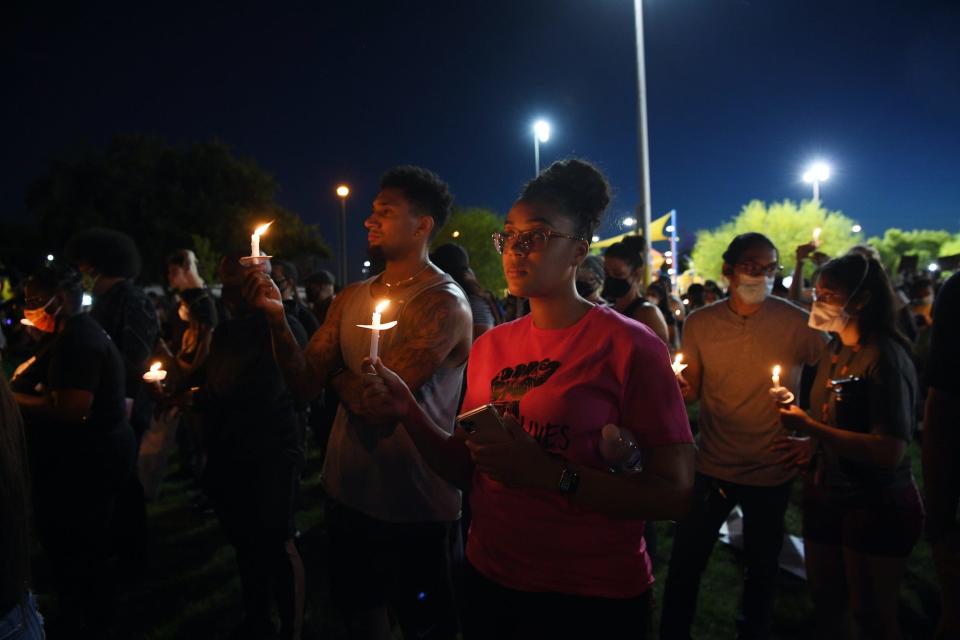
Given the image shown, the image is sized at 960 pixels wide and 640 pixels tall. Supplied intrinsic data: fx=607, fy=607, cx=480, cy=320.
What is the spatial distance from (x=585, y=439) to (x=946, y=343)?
4.20ft

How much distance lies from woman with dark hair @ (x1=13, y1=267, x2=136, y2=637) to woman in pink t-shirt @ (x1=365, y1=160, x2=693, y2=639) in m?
2.68

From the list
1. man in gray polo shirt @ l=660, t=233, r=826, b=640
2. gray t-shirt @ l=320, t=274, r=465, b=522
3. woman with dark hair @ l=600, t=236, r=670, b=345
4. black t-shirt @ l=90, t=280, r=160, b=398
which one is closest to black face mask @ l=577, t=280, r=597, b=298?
woman with dark hair @ l=600, t=236, r=670, b=345

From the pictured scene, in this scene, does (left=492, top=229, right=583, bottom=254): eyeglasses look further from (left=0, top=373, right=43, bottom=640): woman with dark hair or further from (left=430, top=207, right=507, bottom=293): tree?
(left=430, top=207, right=507, bottom=293): tree

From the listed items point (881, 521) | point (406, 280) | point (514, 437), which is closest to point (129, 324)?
point (406, 280)

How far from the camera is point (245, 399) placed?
3.74 meters

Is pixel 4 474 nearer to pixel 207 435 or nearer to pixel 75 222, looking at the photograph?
pixel 207 435

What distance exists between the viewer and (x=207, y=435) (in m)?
3.81

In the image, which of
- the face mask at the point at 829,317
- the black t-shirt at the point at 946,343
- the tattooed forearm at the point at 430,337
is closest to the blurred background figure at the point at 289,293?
the tattooed forearm at the point at 430,337

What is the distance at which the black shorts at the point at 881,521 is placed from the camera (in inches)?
121

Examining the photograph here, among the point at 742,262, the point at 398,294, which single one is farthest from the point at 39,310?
the point at 742,262

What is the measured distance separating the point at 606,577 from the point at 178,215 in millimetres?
49216

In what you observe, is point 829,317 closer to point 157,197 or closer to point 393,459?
point 393,459

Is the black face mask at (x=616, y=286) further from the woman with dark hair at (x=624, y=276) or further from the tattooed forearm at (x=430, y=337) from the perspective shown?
the tattooed forearm at (x=430, y=337)

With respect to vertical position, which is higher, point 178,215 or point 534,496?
point 178,215
